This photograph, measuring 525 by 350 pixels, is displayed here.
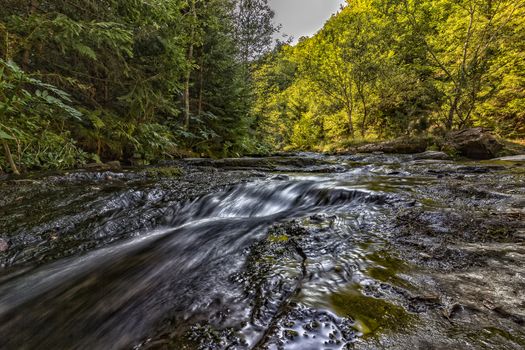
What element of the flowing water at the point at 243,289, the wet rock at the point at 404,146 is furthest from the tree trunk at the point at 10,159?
the wet rock at the point at 404,146

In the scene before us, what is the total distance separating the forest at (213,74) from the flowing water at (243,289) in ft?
7.13

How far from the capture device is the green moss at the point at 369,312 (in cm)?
101

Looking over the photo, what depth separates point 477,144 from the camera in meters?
7.46

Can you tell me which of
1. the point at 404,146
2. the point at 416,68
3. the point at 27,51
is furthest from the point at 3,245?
the point at 416,68

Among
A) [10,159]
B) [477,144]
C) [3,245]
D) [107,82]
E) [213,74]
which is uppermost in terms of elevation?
[213,74]

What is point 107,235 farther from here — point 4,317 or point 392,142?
point 392,142

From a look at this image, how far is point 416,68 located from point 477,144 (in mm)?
5980

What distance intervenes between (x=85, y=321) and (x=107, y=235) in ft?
4.79

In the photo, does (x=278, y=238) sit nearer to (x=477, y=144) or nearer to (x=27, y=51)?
(x=27, y=51)

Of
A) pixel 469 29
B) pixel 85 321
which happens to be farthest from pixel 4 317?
pixel 469 29

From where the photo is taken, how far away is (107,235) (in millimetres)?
2785

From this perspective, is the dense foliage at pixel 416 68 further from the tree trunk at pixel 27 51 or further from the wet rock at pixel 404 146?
the tree trunk at pixel 27 51

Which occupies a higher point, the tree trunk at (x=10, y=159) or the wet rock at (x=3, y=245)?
the tree trunk at (x=10, y=159)

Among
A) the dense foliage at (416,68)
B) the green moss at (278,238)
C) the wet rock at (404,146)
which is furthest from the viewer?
the wet rock at (404,146)
